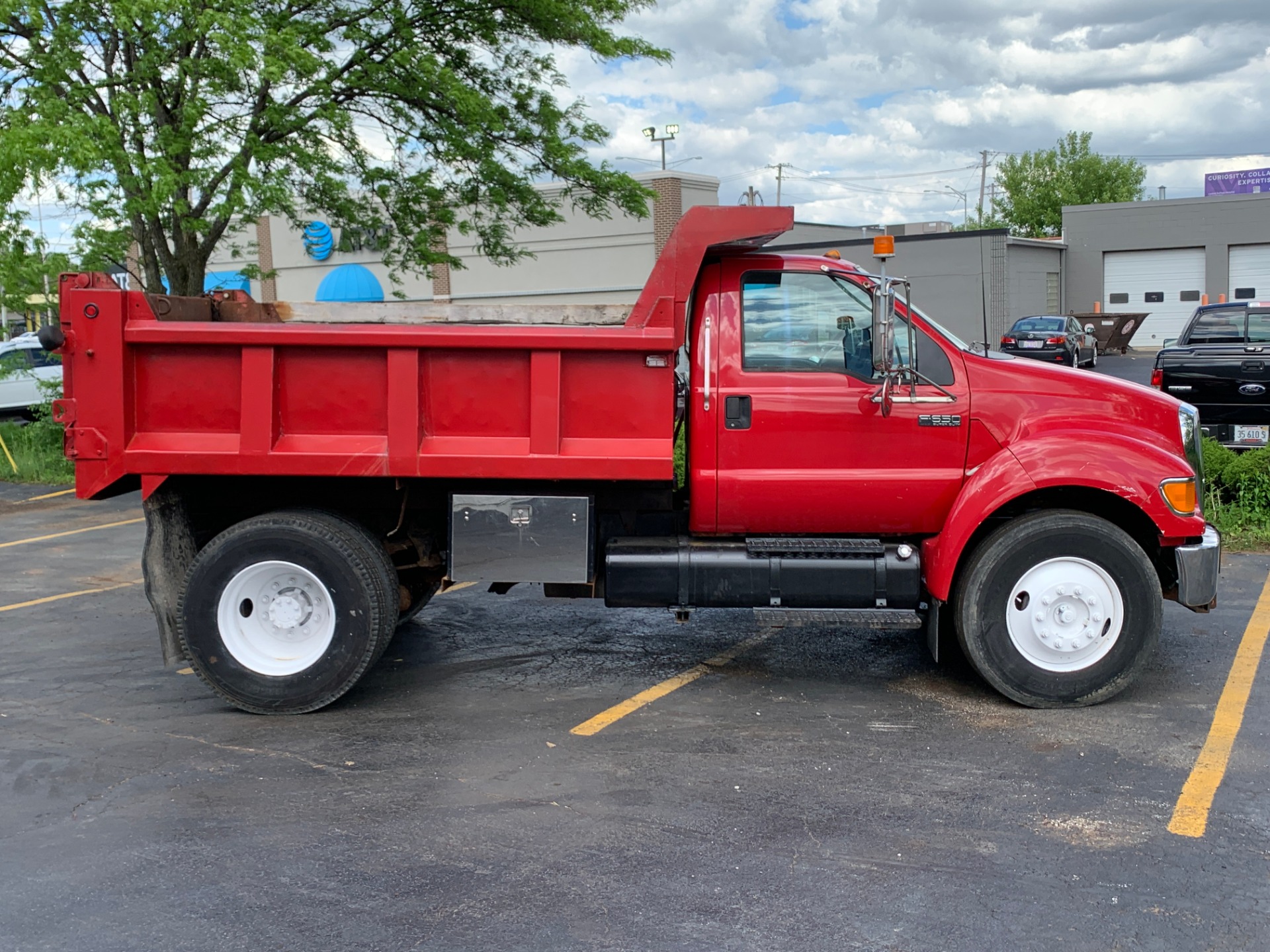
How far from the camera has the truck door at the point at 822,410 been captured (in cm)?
590

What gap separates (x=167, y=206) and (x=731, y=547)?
9.94m

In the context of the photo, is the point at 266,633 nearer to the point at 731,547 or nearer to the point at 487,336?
the point at 487,336

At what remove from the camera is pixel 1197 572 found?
19.0ft

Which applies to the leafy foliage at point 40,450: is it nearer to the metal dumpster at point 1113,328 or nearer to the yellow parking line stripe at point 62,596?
the yellow parking line stripe at point 62,596

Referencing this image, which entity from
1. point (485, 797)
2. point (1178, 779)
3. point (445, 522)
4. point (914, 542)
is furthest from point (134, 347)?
point (1178, 779)

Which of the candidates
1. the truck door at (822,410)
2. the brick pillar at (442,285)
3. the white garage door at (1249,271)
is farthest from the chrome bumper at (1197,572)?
the white garage door at (1249,271)

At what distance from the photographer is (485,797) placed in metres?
4.78

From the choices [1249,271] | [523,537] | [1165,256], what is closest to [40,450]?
[523,537]

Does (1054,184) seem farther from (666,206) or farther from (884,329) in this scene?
(884,329)

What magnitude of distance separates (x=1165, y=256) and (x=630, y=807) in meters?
47.8

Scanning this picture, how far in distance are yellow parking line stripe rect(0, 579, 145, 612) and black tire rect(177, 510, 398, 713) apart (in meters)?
3.43

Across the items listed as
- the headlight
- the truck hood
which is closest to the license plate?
the headlight

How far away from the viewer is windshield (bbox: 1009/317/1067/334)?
108ft

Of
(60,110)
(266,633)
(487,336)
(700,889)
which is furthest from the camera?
(60,110)
